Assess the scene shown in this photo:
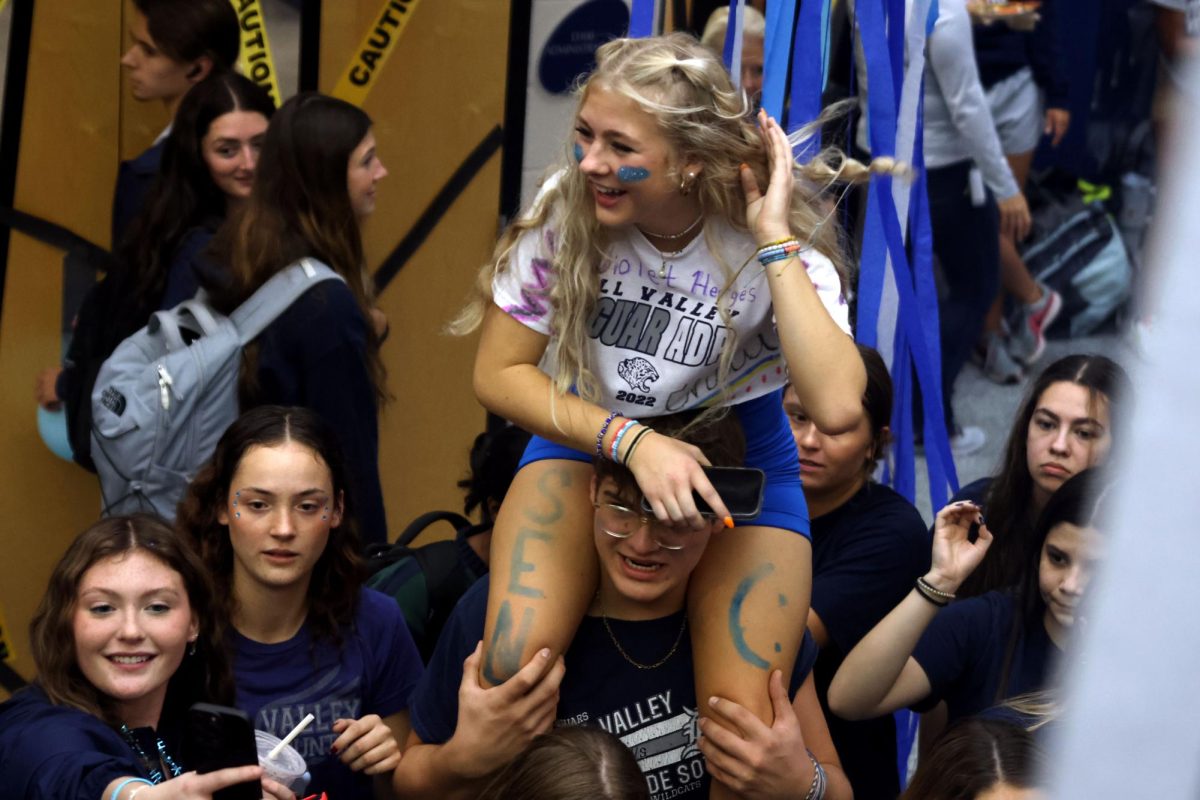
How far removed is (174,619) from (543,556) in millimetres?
593

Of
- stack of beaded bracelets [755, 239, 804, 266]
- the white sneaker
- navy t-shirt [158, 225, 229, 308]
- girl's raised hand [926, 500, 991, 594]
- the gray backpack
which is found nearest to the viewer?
stack of beaded bracelets [755, 239, 804, 266]

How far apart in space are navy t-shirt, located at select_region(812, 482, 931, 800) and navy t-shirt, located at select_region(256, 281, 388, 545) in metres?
1.07

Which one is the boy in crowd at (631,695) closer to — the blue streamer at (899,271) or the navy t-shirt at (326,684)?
the navy t-shirt at (326,684)

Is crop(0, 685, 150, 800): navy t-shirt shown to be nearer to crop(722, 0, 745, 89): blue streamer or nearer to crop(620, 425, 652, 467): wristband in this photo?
crop(620, 425, 652, 467): wristband

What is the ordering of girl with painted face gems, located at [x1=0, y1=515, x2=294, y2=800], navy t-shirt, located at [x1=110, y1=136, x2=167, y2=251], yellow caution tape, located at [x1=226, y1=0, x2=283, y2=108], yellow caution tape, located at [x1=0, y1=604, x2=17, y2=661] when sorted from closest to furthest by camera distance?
girl with painted face gems, located at [x1=0, y1=515, x2=294, y2=800] < navy t-shirt, located at [x1=110, y1=136, x2=167, y2=251] < yellow caution tape, located at [x1=0, y1=604, x2=17, y2=661] < yellow caution tape, located at [x1=226, y1=0, x2=283, y2=108]

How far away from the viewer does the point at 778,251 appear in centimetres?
245

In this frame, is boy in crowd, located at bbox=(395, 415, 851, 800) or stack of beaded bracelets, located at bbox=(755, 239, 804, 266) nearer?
stack of beaded bracelets, located at bbox=(755, 239, 804, 266)

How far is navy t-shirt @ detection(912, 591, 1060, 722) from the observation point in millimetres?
3066

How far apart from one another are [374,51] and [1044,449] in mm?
2466

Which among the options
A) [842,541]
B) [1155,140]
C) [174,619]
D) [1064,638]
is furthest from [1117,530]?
[1155,140]

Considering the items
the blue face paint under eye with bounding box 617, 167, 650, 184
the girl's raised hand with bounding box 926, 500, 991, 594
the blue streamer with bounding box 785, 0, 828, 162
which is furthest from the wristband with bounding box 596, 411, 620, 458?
the blue streamer with bounding box 785, 0, 828, 162

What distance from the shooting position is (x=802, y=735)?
2820 millimetres

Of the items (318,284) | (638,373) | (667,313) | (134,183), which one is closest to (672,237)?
(667,313)

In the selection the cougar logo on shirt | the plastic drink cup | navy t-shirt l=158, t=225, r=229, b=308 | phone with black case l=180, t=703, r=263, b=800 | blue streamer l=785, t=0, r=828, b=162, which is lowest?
the plastic drink cup
